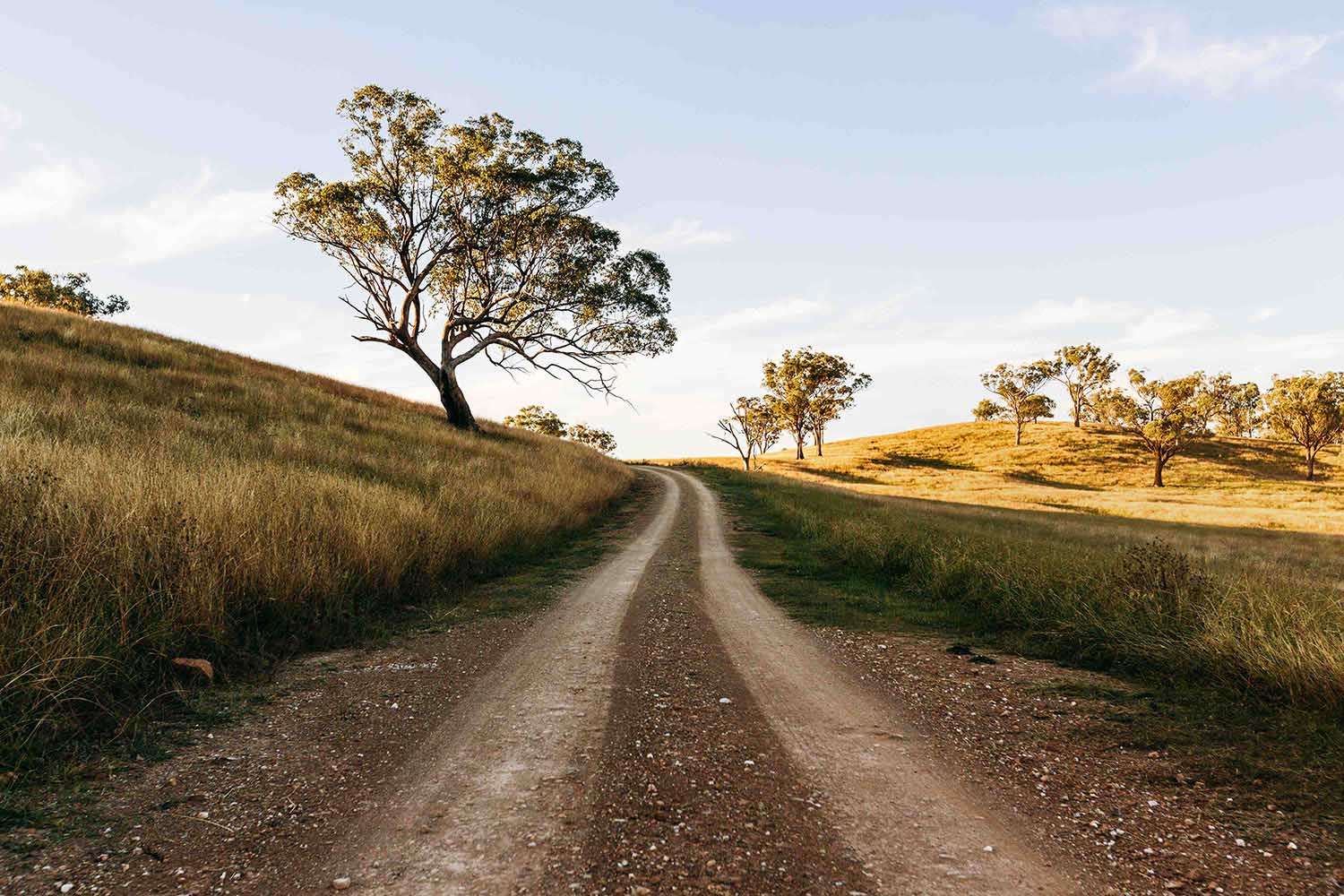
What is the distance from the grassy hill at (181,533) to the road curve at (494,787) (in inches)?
87.5

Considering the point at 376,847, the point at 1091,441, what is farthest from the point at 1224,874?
the point at 1091,441

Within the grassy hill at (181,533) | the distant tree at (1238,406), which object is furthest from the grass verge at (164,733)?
the distant tree at (1238,406)

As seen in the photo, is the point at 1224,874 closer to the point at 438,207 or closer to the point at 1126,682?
the point at 1126,682

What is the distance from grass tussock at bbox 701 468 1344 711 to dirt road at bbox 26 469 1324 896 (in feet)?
5.24

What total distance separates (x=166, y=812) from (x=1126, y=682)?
22.6 feet

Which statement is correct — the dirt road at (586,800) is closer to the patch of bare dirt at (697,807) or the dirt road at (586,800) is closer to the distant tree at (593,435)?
the patch of bare dirt at (697,807)

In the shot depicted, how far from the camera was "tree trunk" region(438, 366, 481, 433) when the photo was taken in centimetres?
2647

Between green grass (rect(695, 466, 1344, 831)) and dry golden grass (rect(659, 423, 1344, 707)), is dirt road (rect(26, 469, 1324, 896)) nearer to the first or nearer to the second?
green grass (rect(695, 466, 1344, 831))

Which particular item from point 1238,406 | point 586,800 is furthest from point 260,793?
point 1238,406

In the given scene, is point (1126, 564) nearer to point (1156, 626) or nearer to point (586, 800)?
point (1156, 626)

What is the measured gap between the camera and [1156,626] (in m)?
5.60

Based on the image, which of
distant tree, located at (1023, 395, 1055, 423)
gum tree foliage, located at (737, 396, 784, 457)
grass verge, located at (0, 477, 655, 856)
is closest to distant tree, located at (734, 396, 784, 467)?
A: gum tree foliage, located at (737, 396, 784, 457)

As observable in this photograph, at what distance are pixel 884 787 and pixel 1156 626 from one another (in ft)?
13.8

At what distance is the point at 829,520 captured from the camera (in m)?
15.3
